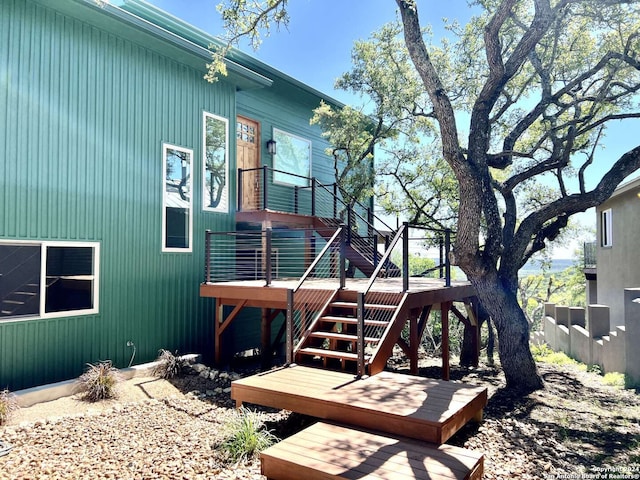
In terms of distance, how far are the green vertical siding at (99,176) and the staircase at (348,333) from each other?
3.07 metres

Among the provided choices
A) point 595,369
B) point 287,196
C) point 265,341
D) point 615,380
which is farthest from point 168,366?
point 595,369

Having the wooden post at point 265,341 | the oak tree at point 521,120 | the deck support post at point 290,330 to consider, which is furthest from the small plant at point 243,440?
the oak tree at point 521,120

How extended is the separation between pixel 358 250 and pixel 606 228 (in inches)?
396

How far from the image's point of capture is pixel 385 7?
10906 mm

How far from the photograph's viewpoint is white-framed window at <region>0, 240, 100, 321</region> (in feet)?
19.6

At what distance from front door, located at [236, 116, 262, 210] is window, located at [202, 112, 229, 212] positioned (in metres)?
0.76

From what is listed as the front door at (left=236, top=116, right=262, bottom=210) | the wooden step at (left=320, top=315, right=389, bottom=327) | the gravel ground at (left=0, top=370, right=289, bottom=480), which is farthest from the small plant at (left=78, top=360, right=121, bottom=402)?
the front door at (left=236, top=116, right=262, bottom=210)

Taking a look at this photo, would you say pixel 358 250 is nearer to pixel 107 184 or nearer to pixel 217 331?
pixel 217 331

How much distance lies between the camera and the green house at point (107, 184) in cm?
608

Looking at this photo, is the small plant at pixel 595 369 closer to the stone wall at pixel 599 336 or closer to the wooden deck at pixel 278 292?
the stone wall at pixel 599 336

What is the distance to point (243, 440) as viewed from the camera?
4289 millimetres

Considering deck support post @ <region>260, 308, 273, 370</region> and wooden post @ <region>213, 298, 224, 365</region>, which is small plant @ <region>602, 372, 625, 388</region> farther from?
wooden post @ <region>213, 298, 224, 365</region>

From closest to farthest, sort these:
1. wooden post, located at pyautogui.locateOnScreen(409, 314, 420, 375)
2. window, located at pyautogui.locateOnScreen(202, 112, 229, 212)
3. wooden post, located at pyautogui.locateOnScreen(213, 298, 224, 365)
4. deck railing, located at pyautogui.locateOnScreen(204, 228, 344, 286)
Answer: wooden post, located at pyautogui.locateOnScreen(409, 314, 420, 375), wooden post, located at pyautogui.locateOnScreen(213, 298, 224, 365), window, located at pyautogui.locateOnScreen(202, 112, 229, 212), deck railing, located at pyautogui.locateOnScreen(204, 228, 344, 286)

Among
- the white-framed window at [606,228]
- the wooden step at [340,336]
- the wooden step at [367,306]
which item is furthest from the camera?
the white-framed window at [606,228]
